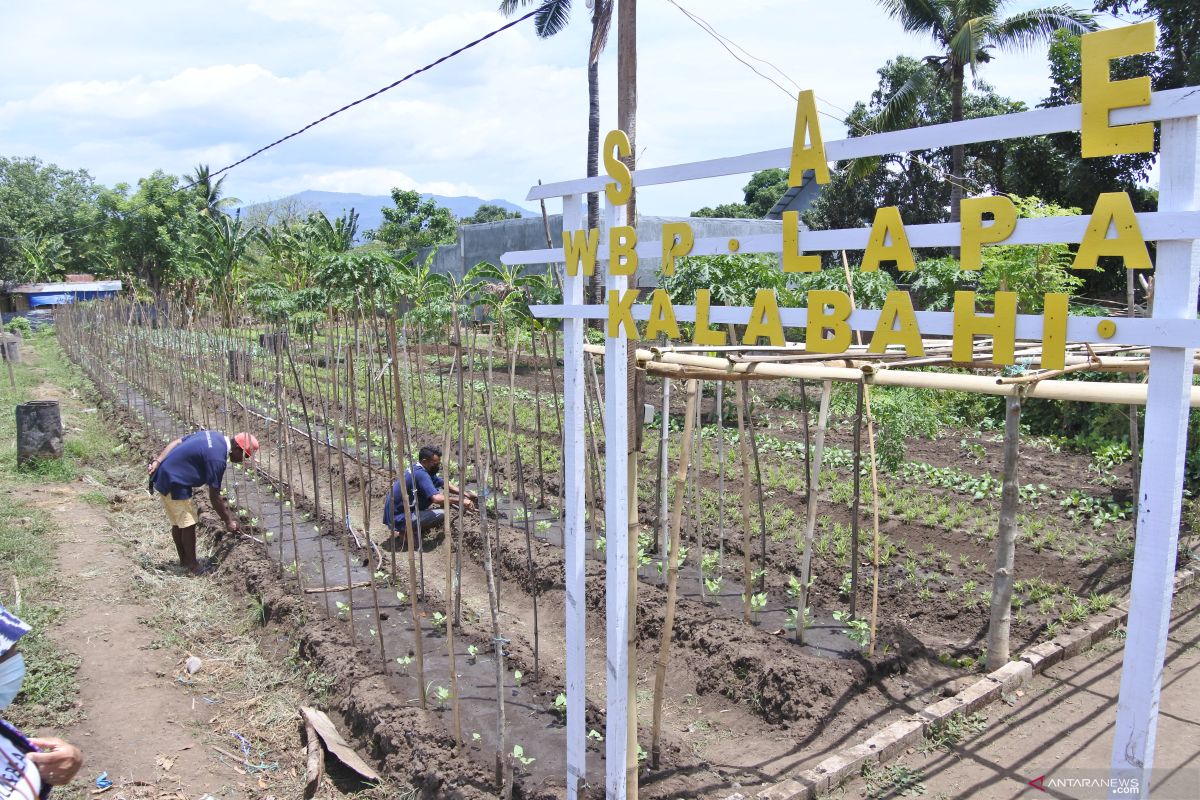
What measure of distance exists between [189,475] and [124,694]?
7.36 ft

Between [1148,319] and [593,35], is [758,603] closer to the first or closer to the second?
[1148,319]

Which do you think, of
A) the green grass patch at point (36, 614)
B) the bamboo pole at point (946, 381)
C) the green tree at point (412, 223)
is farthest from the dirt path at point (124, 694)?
the green tree at point (412, 223)

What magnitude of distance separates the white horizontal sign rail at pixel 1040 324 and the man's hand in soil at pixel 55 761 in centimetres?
249

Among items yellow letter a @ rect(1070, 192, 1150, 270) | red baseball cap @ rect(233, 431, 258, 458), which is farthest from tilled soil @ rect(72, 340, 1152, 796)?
yellow letter a @ rect(1070, 192, 1150, 270)

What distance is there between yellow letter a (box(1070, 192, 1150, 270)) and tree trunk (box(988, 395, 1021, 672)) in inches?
118

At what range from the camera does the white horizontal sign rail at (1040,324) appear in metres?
1.73

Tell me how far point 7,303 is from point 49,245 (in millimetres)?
3575

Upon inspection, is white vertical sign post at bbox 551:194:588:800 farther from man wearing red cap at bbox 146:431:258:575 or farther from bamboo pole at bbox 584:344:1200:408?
man wearing red cap at bbox 146:431:258:575

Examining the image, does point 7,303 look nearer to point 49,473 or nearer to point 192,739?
point 49,473

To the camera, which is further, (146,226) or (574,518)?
(146,226)

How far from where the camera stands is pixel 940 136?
2.13 metres

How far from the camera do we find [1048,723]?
4.25m

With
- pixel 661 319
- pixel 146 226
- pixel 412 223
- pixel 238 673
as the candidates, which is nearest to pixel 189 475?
pixel 238 673

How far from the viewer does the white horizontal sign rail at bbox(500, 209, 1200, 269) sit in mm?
1727
